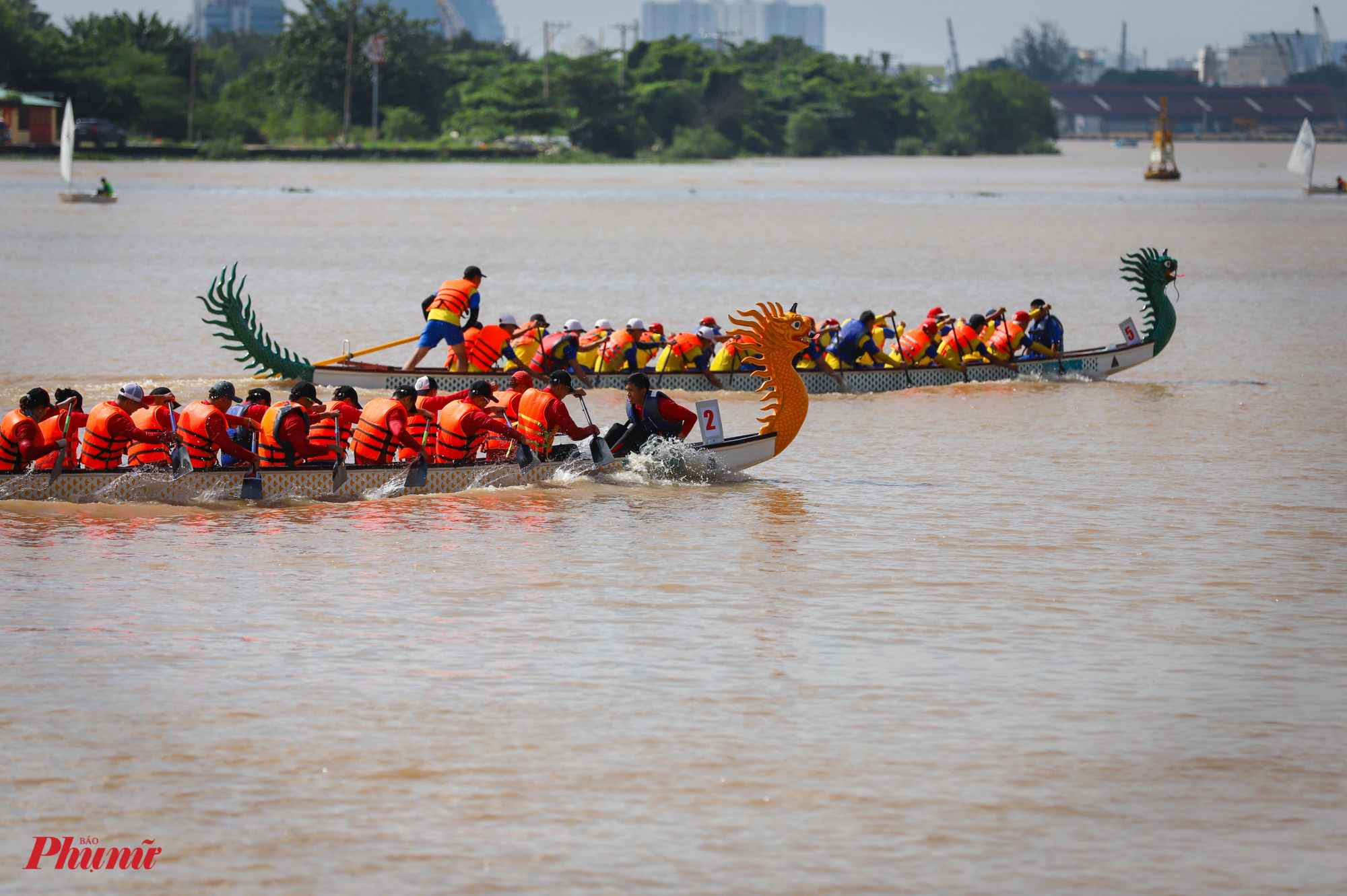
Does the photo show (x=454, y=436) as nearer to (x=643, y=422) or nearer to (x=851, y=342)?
(x=643, y=422)

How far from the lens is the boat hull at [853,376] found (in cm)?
2384

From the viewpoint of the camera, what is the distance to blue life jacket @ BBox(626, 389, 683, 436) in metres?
18.0

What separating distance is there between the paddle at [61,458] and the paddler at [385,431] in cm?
285

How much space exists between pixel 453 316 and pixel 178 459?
26.7ft

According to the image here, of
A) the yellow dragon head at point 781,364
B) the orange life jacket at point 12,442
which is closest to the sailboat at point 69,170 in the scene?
the orange life jacket at point 12,442

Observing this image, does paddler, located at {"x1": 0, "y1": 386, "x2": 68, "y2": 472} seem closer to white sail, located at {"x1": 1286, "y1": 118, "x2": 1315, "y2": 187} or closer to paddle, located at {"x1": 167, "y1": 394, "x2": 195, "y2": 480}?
paddle, located at {"x1": 167, "y1": 394, "x2": 195, "y2": 480}

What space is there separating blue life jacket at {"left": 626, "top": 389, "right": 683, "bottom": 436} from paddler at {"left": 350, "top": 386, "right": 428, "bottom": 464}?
2.45 m

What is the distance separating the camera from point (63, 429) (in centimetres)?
1614

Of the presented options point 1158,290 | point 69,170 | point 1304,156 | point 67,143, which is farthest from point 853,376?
point 1304,156

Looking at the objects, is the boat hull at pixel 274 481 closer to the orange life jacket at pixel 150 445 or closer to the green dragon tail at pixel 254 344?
the orange life jacket at pixel 150 445

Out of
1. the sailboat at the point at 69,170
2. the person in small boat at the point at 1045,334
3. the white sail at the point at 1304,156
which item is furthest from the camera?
the white sail at the point at 1304,156

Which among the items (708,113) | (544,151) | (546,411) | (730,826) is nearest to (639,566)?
(546,411)

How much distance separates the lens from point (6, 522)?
15.9 meters

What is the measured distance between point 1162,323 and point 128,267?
3074 cm
